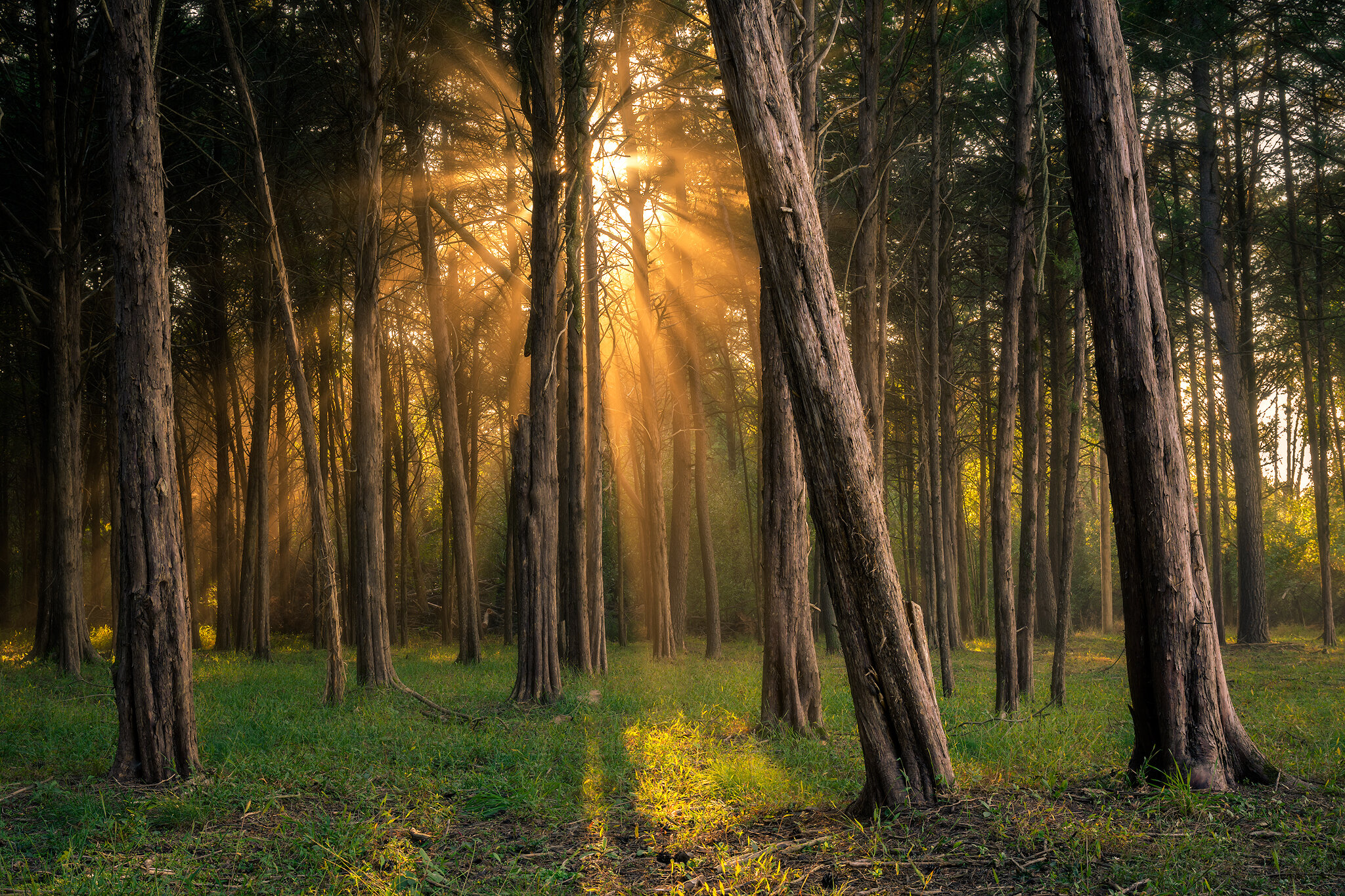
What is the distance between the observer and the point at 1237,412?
1755cm

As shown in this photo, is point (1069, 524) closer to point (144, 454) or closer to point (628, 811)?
point (628, 811)

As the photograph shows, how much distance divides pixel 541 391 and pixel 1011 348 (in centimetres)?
576

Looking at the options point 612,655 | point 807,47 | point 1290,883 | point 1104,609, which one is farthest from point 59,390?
point 1104,609

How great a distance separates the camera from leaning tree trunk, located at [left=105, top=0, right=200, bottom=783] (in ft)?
20.5

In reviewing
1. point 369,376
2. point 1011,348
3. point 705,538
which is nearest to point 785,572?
point 1011,348

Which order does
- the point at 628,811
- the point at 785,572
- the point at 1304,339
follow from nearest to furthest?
the point at 628,811 → the point at 785,572 → the point at 1304,339

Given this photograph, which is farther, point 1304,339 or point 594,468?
point 1304,339

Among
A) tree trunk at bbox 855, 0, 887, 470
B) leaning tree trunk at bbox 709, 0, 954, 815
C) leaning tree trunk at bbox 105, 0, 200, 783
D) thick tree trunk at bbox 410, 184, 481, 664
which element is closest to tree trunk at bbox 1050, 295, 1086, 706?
tree trunk at bbox 855, 0, 887, 470

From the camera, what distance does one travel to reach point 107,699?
1034 centimetres

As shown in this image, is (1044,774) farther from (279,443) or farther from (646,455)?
(279,443)

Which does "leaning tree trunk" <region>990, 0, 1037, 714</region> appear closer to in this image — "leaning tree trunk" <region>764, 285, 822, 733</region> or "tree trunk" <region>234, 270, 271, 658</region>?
"leaning tree trunk" <region>764, 285, 822, 733</region>

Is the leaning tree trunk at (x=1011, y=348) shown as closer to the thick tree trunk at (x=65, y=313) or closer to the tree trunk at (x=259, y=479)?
the tree trunk at (x=259, y=479)

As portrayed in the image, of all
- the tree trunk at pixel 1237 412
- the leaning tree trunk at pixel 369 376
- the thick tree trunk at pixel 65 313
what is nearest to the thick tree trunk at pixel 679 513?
the leaning tree trunk at pixel 369 376

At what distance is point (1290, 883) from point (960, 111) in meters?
15.2
